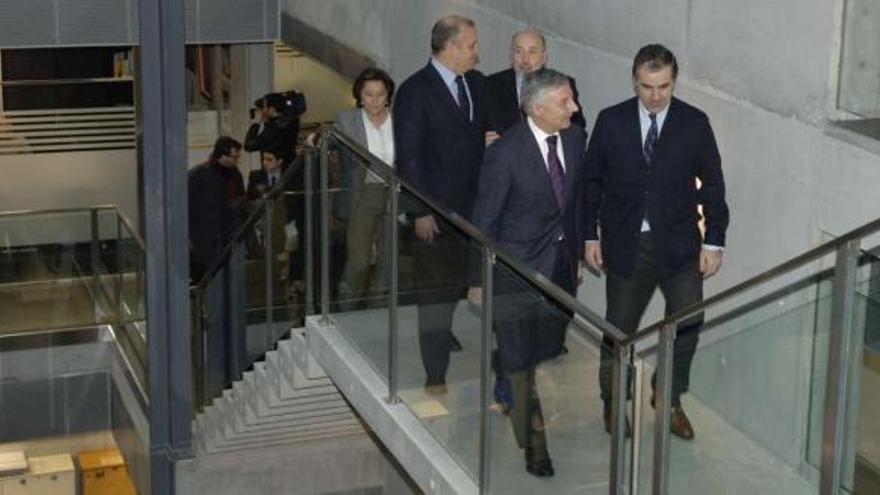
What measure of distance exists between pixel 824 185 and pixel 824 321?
2.58m

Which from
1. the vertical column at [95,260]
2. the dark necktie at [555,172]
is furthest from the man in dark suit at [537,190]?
the vertical column at [95,260]

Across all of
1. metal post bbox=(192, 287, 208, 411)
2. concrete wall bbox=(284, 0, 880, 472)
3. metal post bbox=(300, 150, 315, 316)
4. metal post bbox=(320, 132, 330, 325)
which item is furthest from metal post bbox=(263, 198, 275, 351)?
concrete wall bbox=(284, 0, 880, 472)

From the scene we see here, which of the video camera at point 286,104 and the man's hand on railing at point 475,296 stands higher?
the man's hand on railing at point 475,296

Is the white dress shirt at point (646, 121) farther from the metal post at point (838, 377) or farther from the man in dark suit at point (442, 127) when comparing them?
the metal post at point (838, 377)

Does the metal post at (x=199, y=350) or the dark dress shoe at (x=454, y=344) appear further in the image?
the metal post at (x=199, y=350)

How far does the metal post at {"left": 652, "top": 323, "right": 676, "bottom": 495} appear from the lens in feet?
17.9

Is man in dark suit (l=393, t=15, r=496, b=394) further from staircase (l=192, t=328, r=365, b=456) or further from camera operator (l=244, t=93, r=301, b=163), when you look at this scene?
camera operator (l=244, t=93, r=301, b=163)

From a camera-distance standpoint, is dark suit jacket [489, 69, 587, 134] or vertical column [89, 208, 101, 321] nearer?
dark suit jacket [489, 69, 587, 134]

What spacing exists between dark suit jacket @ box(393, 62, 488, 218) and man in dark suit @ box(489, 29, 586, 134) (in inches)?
10.5

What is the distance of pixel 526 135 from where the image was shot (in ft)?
22.9

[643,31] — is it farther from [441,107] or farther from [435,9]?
[435,9]

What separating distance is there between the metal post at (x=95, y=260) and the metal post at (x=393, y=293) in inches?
334

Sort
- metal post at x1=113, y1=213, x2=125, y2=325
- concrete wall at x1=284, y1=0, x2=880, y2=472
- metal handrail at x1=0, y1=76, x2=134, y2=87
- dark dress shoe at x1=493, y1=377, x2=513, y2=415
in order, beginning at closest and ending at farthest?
dark dress shoe at x1=493, y1=377, x2=513, y2=415
concrete wall at x1=284, y1=0, x2=880, y2=472
metal post at x1=113, y1=213, x2=125, y2=325
metal handrail at x1=0, y1=76, x2=134, y2=87

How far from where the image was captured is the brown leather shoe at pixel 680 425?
5578 mm
